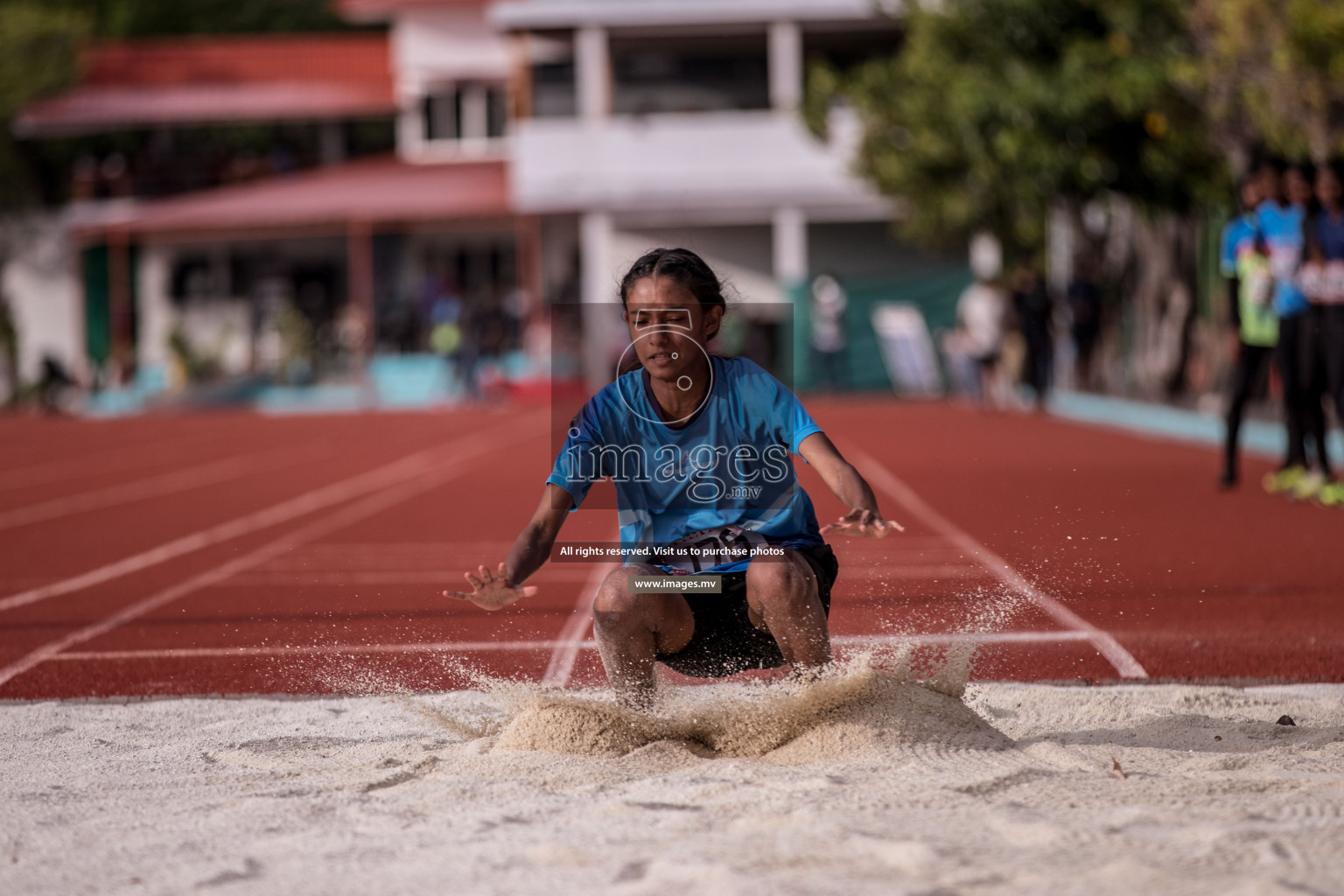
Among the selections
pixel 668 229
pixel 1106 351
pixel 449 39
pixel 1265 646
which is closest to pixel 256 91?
pixel 449 39

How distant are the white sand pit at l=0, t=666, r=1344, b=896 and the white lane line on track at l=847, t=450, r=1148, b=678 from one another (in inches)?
20.6

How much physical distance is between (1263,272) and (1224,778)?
6.64 meters

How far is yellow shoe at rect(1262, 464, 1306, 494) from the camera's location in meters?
10.4

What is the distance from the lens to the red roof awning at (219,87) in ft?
121

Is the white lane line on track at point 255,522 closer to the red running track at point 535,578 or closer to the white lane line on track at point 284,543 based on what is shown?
the red running track at point 535,578

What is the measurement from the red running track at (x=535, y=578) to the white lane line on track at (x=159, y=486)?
71mm

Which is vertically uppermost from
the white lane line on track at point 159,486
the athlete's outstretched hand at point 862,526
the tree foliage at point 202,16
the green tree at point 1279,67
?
the tree foliage at point 202,16

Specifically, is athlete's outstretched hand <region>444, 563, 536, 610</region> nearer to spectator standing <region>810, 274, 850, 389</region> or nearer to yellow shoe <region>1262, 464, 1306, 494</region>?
yellow shoe <region>1262, 464, 1306, 494</region>

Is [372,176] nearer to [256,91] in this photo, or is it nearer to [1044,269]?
[256,91]

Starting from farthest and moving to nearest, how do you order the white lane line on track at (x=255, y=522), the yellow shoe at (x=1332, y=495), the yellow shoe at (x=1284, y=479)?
1. the yellow shoe at (x=1284, y=479)
2. the yellow shoe at (x=1332, y=495)
3. the white lane line on track at (x=255, y=522)

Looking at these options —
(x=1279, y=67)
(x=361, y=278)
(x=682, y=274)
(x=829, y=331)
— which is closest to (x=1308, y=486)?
(x=1279, y=67)

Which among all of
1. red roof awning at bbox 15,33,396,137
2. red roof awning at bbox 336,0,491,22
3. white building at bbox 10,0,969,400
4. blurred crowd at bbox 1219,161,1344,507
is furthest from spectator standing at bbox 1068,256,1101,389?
red roof awning at bbox 15,33,396,137

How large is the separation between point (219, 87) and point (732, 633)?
35978 millimetres

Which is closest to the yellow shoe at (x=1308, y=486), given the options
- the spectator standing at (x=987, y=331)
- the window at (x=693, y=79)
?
the spectator standing at (x=987, y=331)
